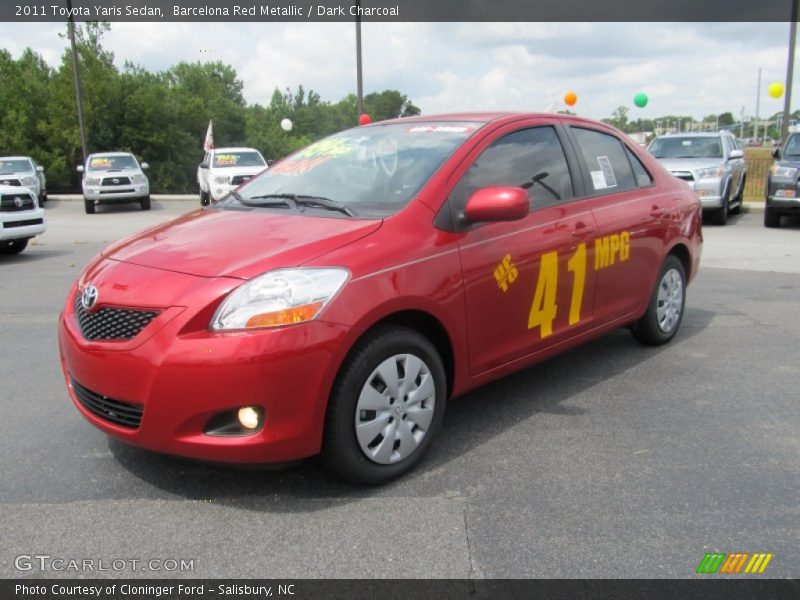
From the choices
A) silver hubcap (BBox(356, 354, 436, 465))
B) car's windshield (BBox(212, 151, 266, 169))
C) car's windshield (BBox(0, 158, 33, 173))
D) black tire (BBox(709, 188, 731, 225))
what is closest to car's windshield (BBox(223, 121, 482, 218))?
silver hubcap (BBox(356, 354, 436, 465))

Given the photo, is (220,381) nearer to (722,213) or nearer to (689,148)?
(722,213)

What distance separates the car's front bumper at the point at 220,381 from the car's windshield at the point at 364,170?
2.95 feet

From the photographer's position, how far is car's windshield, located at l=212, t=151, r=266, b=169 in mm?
20422

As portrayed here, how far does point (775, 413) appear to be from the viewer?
4.05m

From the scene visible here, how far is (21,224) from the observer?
34.5 ft

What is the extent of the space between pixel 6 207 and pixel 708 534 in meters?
10.6

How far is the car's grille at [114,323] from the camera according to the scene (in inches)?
114

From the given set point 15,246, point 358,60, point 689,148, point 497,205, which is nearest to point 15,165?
point 358,60

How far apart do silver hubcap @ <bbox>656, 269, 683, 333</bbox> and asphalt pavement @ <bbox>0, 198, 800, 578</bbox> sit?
498 mm

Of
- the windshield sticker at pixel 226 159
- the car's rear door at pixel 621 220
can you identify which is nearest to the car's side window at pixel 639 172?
the car's rear door at pixel 621 220

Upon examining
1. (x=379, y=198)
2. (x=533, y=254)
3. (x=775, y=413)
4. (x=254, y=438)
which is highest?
(x=379, y=198)

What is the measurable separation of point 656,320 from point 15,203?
936 centimetres
